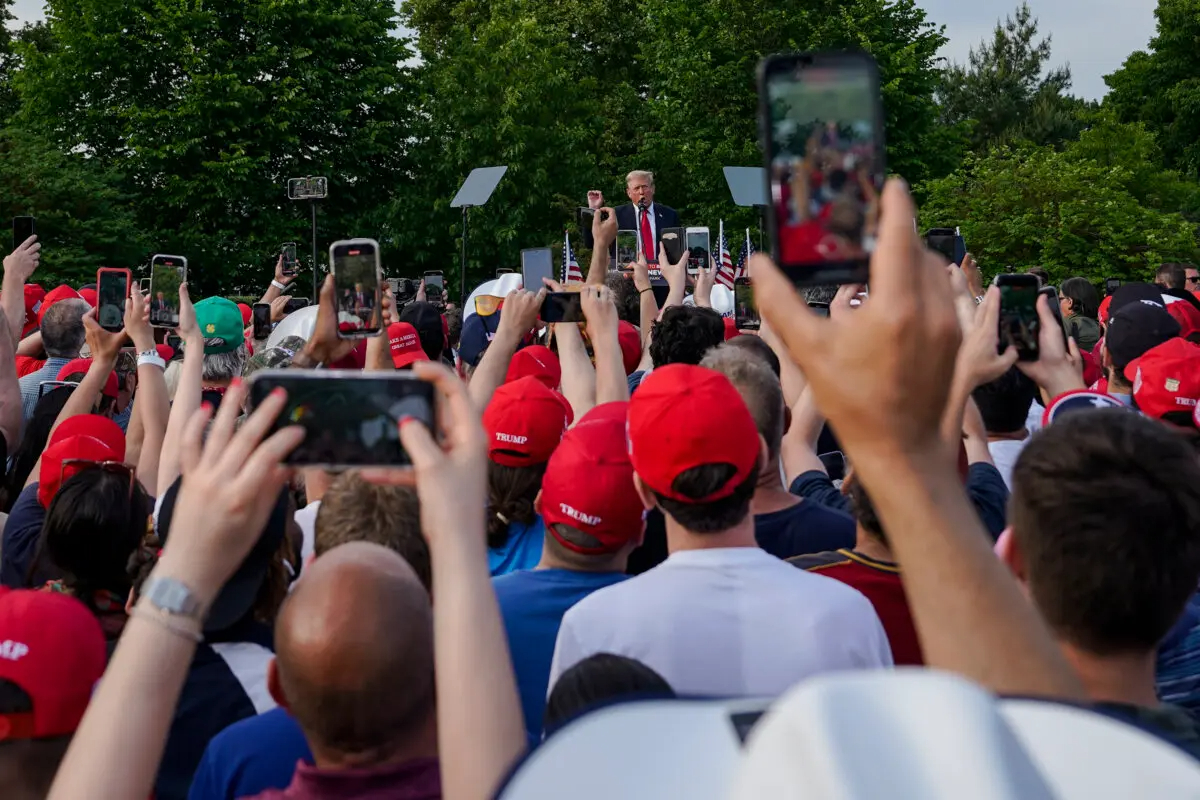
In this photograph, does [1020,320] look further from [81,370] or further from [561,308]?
[81,370]

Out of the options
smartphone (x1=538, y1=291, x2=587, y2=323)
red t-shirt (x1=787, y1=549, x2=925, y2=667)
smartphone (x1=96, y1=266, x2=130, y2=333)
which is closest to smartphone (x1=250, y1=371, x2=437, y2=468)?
red t-shirt (x1=787, y1=549, x2=925, y2=667)

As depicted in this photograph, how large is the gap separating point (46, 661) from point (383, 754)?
29.6 inches

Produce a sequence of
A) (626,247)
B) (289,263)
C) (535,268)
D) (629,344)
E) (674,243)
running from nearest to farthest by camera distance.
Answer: (629,344), (535,268), (674,243), (626,247), (289,263)

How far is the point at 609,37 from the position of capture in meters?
48.8

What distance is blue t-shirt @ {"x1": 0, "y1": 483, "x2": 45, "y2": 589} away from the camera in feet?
14.0

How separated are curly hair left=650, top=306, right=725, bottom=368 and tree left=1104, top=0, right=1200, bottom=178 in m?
50.7

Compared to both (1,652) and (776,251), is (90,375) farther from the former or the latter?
(776,251)

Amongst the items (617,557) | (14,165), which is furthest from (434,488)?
(14,165)

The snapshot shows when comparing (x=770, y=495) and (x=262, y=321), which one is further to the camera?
(x=262, y=321)

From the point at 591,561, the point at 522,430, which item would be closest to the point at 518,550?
the point at 522,430

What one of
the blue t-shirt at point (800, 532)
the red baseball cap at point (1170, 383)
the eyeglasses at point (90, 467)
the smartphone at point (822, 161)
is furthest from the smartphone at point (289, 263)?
the smartphone at point (822, 161)

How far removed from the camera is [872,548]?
10.8 feet

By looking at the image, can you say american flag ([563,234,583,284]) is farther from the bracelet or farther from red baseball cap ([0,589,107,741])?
the bracelet

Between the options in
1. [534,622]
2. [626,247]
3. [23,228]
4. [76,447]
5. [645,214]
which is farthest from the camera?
[645,214]
